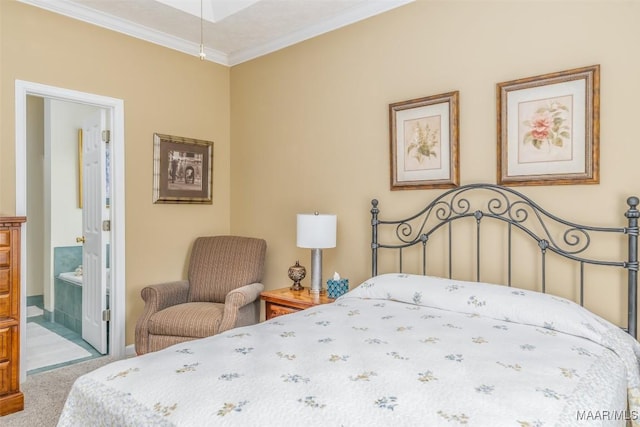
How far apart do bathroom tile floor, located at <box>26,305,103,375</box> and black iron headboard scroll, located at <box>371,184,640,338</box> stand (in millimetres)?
2500

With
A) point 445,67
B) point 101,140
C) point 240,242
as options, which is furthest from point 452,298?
point 101,140

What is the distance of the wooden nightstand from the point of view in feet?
9.22

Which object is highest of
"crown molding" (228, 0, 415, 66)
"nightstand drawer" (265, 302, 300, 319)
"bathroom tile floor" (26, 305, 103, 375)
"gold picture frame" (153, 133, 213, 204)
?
"crown molding" (228, 0, 415, 66)

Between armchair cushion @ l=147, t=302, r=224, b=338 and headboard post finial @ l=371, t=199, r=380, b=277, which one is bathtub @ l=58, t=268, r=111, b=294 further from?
headboard post finial @ l=371, t=199, r=380, b=277

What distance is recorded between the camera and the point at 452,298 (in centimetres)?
213

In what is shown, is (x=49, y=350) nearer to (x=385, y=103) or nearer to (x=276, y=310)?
(x=276, y=310)

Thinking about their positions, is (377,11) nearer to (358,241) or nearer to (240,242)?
(358,241)

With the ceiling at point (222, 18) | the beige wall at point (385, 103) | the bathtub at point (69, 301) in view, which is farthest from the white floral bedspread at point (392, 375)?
the bathtub at point (69, 301)

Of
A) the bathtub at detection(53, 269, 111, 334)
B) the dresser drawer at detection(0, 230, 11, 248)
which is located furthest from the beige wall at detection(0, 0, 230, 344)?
the bathtub at detection(53, 269, 111, 334)

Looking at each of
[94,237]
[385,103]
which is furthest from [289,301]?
[94,237]

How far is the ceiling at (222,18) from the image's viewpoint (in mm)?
2977

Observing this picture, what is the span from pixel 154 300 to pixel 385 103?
2190 mm

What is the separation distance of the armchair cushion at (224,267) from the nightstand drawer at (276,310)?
0.42 meters

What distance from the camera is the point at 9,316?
2451mm
